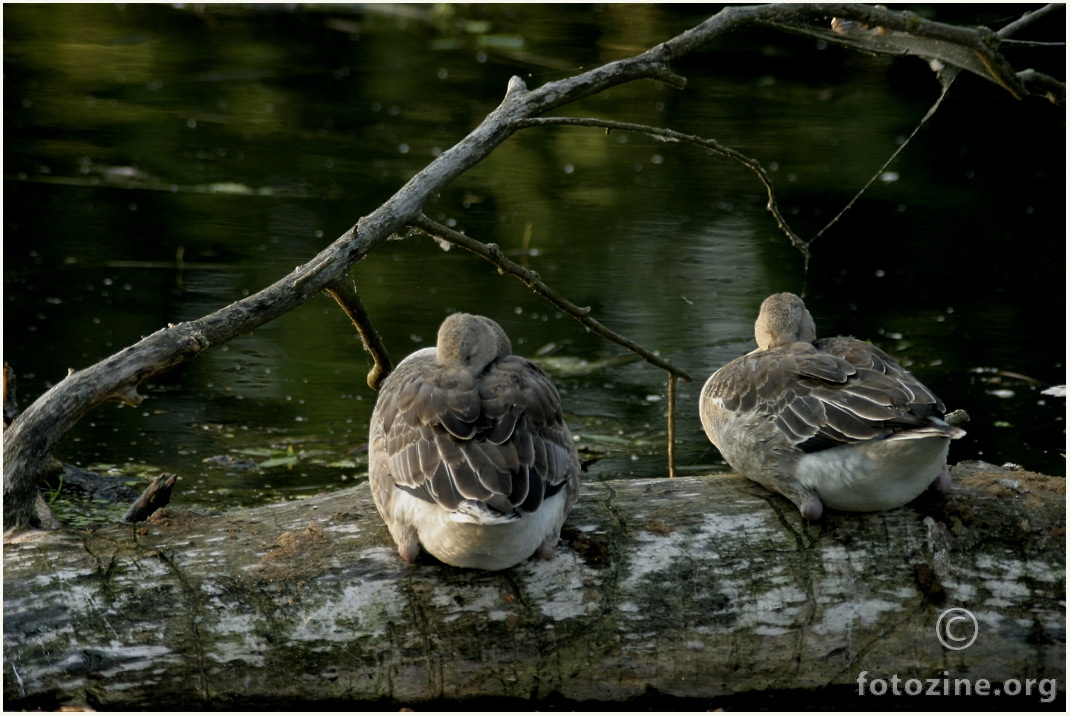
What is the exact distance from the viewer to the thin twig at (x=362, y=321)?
5797 millimetres

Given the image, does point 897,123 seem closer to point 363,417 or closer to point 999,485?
point 363,417

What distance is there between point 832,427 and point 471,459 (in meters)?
1.49

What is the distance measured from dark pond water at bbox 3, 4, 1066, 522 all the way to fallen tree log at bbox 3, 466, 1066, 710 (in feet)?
7.30

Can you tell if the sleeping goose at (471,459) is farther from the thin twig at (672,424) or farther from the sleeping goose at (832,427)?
the thin twig at (672,424)

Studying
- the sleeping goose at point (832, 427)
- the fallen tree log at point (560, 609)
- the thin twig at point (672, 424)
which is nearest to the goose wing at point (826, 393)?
the sleeping goose at point (832, 427)

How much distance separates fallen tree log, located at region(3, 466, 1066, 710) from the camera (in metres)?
4.54

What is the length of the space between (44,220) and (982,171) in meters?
9.71


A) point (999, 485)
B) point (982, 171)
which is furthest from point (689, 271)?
point (999, 485)

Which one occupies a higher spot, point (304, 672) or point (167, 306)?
point (167, 306)

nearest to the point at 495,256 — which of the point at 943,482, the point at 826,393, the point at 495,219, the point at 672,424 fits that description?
the point at 672,424

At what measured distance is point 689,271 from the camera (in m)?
10.8

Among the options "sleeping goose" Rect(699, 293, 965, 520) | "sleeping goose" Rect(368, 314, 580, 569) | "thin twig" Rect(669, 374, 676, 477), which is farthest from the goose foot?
"thin twig" Rect(669, 374, 676, 477)

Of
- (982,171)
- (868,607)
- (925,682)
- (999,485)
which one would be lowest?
(925,682)

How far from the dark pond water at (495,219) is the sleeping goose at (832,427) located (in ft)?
6.85
